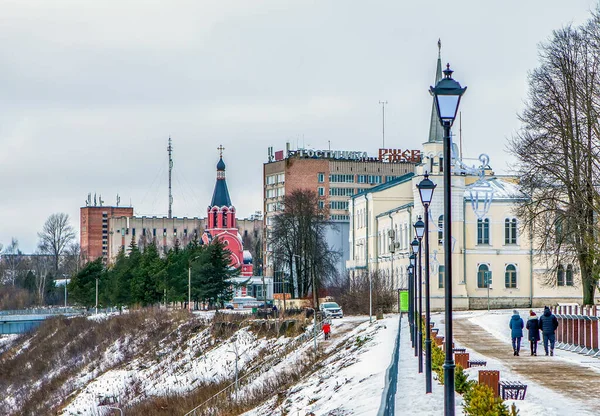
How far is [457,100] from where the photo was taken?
14539 millimetres

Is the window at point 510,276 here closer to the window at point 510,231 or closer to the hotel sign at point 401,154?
the window at point 510,231

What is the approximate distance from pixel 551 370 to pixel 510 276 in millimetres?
53790

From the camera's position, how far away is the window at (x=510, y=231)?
81562mm

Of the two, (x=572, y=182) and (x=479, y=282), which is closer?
(x=572, y=182)

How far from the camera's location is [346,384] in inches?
1230

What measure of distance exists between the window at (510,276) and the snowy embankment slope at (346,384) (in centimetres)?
3072


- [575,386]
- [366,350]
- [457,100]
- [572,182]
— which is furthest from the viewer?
[572,182]

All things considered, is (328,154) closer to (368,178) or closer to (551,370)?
(368,178)

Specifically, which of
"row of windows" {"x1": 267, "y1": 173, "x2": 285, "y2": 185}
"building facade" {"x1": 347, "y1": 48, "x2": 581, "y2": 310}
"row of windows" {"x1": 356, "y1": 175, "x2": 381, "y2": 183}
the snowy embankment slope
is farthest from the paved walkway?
"row of windows" {"x1": 267, "y1": 173, "x2": 285, "y2": 185}

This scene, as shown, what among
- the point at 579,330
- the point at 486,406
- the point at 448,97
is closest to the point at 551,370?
the point at 579,330

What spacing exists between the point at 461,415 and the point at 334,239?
11440cm

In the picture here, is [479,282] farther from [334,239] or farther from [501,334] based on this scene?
[334,239]

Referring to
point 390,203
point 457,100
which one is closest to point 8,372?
point 390,203

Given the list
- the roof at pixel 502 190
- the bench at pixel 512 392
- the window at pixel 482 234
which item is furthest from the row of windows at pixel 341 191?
the bench at pixel 512 392
